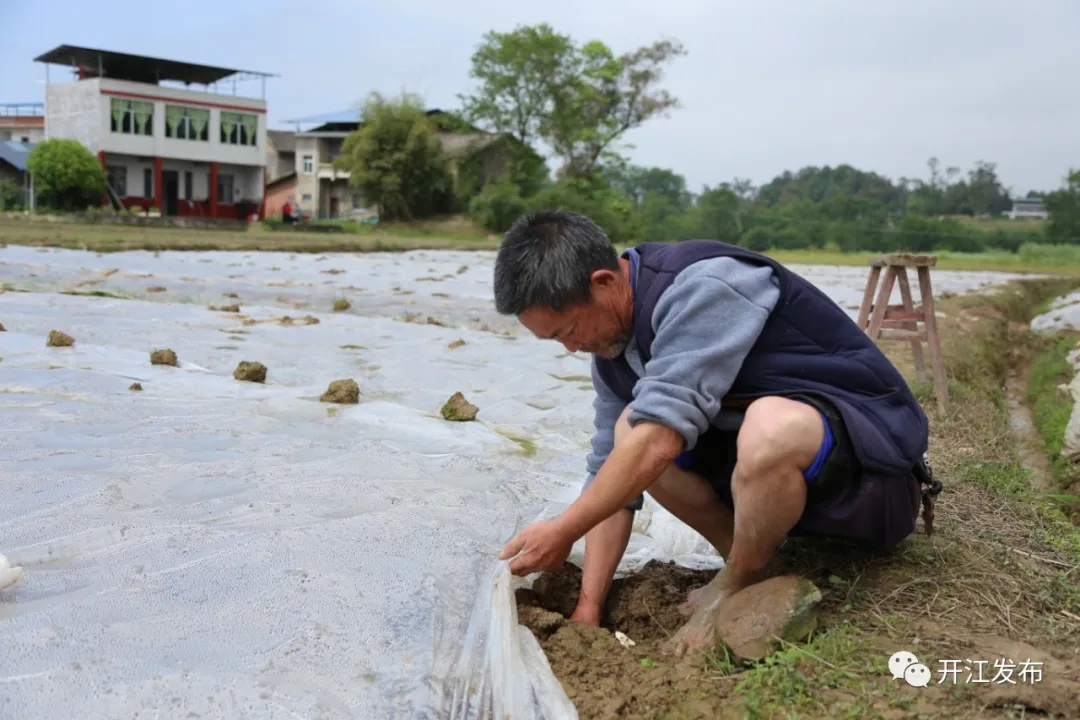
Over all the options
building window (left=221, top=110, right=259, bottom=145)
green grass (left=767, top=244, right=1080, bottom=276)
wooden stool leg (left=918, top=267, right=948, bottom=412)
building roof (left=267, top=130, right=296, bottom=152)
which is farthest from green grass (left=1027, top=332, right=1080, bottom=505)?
building roof (left=267, top=130, right=296, bottom=152)

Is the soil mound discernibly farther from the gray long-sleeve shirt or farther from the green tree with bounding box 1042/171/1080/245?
the green tree with bounding box 1042/171/1080/245

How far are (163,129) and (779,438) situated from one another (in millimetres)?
31989

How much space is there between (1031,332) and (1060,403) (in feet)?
15.7

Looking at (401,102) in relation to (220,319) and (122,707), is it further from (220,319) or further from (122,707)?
(122,707)

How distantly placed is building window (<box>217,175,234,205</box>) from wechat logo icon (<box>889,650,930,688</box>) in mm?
33862

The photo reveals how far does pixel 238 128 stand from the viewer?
105 ft

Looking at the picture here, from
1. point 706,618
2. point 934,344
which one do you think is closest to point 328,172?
point 934,344

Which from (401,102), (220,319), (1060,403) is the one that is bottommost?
(1060,403)

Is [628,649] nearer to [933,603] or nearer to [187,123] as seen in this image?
[933,603]

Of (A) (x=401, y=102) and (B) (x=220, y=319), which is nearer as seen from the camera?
(B) (x=220, y=319)

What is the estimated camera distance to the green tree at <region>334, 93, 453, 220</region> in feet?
97.6

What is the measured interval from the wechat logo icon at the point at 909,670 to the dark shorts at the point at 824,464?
26 centimetres

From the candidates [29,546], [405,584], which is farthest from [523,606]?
[29,546]

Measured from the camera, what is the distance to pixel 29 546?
1775mm
